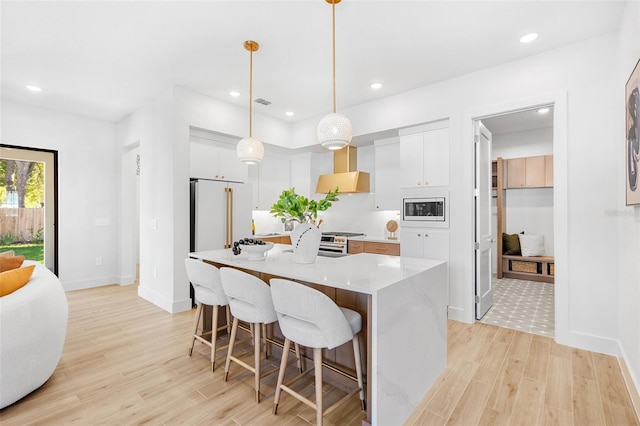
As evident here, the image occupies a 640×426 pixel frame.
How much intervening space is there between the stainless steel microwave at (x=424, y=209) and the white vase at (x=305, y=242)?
6.62 ft

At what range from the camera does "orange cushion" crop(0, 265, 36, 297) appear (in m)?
2.03

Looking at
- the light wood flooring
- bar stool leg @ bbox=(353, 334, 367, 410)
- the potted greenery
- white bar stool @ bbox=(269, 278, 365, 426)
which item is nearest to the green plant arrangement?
the potted greenery

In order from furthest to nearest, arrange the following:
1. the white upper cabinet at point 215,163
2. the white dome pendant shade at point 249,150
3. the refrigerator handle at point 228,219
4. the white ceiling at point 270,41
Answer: the refrigerator handle at point 228,219
the white upper cabinet at point 215,163
the white dome pendant shade at point 249,150
the white ceiling at point 270,41

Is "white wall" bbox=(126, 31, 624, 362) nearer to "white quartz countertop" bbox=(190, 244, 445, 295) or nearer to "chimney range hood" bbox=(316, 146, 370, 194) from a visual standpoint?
"white quartz countertop" bbox=(190, 244, 445, 295)

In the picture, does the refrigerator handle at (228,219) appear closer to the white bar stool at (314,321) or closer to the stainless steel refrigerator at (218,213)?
the stainless steel refrigerator at (218,213)

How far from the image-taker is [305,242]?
91.7 inches

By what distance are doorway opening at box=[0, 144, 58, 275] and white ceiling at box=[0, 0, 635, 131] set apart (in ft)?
3.29

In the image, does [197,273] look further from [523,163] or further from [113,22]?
[523,163]

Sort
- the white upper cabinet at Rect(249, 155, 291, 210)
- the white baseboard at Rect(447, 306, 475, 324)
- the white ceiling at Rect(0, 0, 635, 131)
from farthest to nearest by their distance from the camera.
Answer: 1. the white upper cabinet at Rect(249, 155, 291, 210)
2. the white baseboard at Rect(447, 306, 475, 324)
3. the white ceiling at Rect(0, 0, 635, 131)

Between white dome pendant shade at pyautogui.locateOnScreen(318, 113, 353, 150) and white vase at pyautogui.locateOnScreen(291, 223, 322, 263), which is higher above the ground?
white dome pendant shade at pyautogui.locateOnScreen(318, 113, 353, 150)

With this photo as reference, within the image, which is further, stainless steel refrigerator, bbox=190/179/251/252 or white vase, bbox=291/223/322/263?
stainless steel refrigerator, bbox=190/179/251/252

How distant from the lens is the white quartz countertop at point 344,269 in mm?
1760

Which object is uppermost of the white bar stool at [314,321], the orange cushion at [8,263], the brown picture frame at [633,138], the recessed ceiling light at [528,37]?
the recessed ceiling light at [528,37]

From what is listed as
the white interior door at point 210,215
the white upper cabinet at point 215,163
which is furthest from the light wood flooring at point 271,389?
the white upper cabinet at point 215,163
